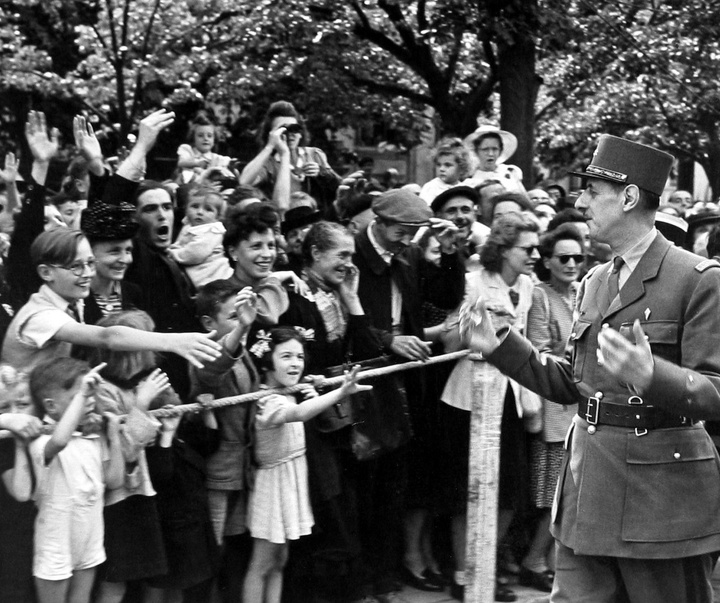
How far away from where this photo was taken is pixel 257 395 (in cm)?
468

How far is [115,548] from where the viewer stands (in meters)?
4.31

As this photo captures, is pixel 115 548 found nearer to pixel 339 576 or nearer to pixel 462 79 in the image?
pixel 339 576

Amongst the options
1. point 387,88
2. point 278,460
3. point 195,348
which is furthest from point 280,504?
point 387,88

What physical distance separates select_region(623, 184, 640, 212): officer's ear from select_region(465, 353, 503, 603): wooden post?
4.74 ft

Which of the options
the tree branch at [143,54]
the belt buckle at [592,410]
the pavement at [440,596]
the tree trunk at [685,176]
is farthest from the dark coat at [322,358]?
the tree trunk at [685,176]

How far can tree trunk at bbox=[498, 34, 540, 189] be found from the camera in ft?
38.6

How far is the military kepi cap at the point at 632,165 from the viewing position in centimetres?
383

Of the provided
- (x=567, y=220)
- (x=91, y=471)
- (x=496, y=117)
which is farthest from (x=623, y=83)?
(x=91, y=471)

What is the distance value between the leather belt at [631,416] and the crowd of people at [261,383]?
0.77 ft

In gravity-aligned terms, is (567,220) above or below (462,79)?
below

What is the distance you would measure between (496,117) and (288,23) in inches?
342

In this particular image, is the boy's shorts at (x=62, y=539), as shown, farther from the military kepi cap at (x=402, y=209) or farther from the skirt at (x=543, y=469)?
the skirt at (x=543, y=469)

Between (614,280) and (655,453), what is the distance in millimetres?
582

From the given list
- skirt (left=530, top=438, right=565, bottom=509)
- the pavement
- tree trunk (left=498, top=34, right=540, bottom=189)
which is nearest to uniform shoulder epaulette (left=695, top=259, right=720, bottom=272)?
skirt (left=530, top=438, right=565, bottom=509)
